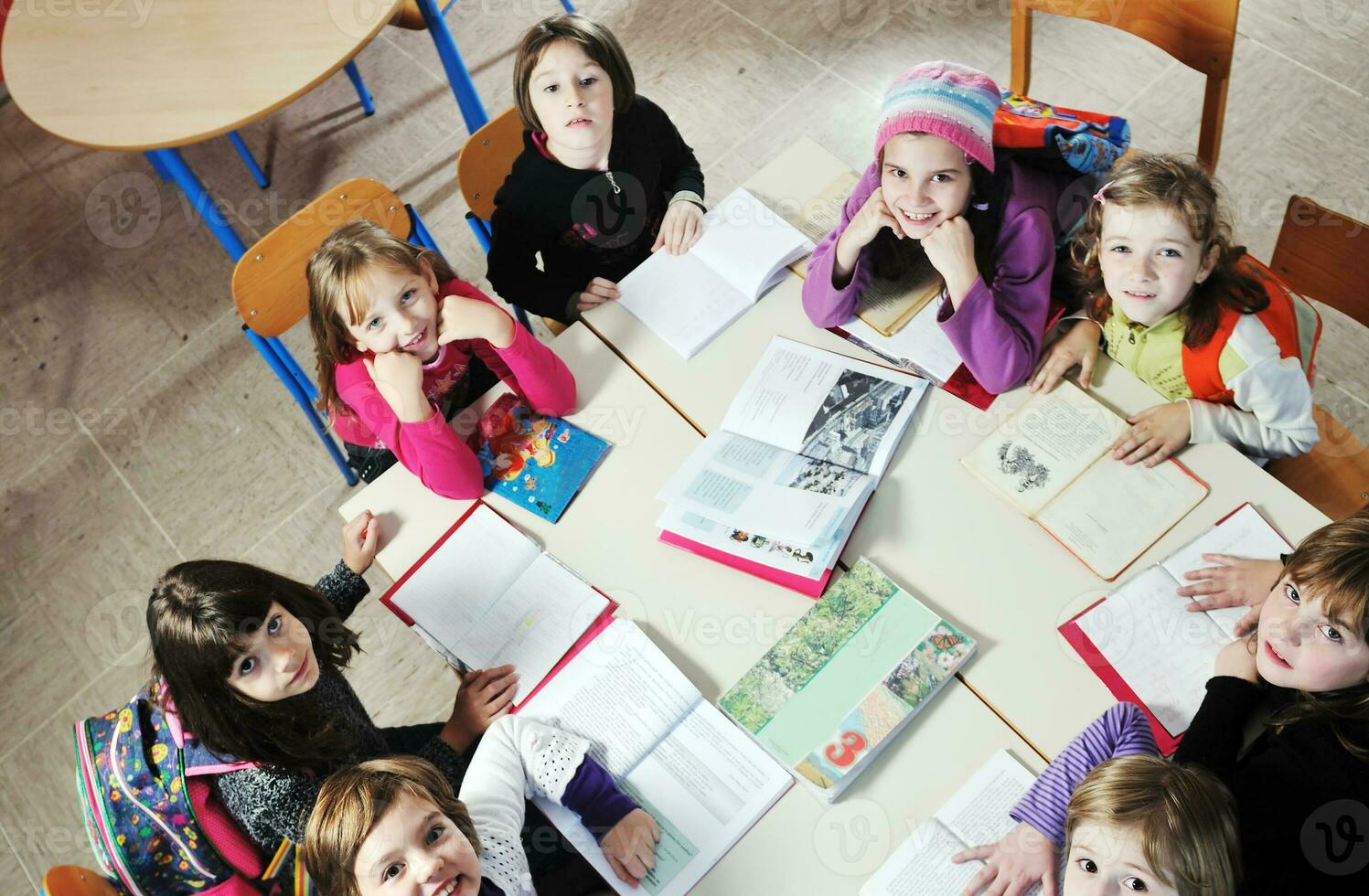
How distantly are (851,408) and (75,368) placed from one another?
92.7 inches

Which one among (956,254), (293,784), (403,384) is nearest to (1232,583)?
(956,254)

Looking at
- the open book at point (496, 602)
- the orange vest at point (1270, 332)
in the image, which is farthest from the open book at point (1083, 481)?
the open book at point (496, 602)

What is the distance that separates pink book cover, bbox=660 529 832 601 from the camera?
1.65m

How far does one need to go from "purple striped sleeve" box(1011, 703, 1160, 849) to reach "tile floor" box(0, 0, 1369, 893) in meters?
1.40

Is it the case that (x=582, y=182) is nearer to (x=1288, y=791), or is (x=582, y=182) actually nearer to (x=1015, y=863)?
(x=1015, y=863)

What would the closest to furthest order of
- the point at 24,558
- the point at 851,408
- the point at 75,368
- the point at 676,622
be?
the point at 676,622
the point at 851,408
the point at 24,558
the point at 75,368

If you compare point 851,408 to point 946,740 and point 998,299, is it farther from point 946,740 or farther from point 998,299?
point 946,740

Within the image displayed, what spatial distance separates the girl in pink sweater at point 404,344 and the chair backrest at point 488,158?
1.19 feet

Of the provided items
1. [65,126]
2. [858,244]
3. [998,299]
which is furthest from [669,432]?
[65,126]

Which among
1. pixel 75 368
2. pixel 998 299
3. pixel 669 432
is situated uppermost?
pixel 998 299

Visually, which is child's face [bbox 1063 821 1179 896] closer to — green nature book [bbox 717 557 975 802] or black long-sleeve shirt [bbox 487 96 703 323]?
green nature book [bbox 717 557 975 802]

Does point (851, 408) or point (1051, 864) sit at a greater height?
point (851, 408)

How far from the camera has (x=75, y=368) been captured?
9.80 ft

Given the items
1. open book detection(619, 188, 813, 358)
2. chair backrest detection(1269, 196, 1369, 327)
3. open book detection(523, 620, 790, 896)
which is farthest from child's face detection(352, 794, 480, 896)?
chair backrest detection(1269, 196, 1369, 327)
